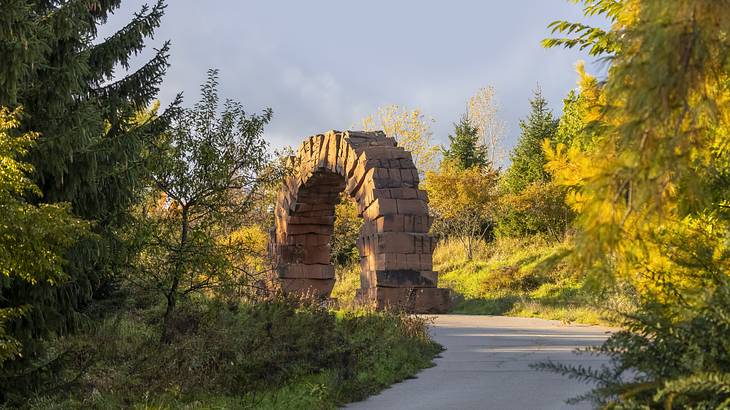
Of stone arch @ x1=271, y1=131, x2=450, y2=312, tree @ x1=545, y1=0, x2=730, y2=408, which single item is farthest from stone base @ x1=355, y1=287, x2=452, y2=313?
tree @ x1=545, y1=0, x2=730, y2=408

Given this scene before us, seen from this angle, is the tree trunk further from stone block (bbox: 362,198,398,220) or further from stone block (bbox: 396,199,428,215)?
stone block (bbox: 396,199,428,215)

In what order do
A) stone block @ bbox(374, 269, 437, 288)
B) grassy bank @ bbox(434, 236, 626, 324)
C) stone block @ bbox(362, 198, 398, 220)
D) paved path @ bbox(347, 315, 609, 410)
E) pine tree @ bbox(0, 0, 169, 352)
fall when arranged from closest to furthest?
paved path @ bbox(347, 315, 609, 410)
pine tree @ bbox(0, 0, 169, 352)
stone block @ bbox(374, 269, 437, 288)
stone block @ bbox(362, 198, 398, 220)
grassy bank @ bbox(434, 236, 626, 324)

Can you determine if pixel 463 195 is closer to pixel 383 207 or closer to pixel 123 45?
pixel 383 207

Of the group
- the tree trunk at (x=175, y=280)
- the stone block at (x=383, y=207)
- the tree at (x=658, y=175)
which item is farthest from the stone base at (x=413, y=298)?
the tree at (x=658, y=175)

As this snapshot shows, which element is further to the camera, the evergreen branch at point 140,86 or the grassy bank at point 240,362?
the evergreen branch at point 140,86

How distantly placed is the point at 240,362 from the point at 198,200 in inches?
137

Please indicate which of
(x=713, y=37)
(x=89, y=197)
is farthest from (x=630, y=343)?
(x=89, y=197)

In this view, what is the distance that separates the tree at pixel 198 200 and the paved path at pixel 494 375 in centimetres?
348

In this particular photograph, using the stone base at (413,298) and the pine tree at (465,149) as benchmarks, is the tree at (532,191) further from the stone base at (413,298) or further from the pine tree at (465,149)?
the stone base at (413,298)

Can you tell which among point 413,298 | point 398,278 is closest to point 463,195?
point 413,298

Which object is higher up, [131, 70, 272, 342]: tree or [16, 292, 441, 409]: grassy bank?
[131, 70, 272, 342]: tree

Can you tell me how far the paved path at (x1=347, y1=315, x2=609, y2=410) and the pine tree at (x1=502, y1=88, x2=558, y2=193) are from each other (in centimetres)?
2028

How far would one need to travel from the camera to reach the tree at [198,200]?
34.6ft

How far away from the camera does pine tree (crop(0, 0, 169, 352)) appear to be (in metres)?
8.20
